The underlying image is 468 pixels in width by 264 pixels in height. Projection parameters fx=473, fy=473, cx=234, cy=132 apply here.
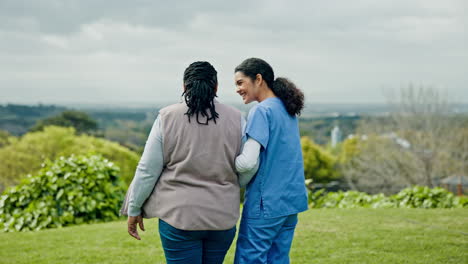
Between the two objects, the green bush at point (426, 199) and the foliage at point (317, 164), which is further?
the foliage at point (317, 164)

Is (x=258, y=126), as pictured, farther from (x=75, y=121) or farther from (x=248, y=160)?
(x=75, y=121)

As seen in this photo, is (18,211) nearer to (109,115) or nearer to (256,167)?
(256,167)

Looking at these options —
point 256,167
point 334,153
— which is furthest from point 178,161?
point 334,153

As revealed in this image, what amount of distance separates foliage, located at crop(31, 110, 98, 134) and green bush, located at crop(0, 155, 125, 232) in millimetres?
42024

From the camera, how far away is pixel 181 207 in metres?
2.47

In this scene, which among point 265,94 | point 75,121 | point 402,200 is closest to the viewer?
point 265,94

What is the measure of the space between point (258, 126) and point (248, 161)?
0.23 metres

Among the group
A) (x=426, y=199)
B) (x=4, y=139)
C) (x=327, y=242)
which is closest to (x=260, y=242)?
(x=327, y=242)

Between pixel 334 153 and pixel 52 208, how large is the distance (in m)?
44.9

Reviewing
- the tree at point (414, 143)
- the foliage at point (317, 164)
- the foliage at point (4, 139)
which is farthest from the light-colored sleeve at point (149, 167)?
the foliage at point (4, 139)

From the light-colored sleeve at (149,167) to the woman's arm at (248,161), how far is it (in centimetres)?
42

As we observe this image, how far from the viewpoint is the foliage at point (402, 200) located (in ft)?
26.7

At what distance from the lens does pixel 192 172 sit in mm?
2484

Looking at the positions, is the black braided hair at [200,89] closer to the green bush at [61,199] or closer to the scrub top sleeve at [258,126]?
the scrub top sleeve at [258,126]
